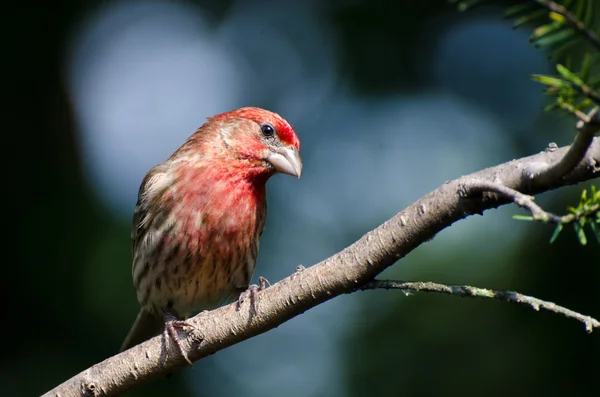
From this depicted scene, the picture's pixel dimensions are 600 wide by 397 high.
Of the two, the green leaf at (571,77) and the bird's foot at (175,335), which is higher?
the green leaf at (571,77)

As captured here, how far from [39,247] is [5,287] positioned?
42 centimetres

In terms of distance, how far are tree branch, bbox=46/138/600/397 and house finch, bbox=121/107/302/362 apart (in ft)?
3.49

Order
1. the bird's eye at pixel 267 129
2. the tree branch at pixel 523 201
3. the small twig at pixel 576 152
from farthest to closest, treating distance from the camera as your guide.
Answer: the bird's eye at pixel 267 129, the tree branch at pixel 523 201, the small twig at pixel 576 152

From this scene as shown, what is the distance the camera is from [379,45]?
6.70 m

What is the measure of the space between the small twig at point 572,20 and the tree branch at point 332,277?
644 millimetres

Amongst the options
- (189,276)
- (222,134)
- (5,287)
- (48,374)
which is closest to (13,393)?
(48,374)

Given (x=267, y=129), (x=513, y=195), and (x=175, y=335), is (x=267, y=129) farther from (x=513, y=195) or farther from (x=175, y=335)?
(x=513, y=195)

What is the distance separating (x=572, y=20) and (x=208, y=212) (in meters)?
3.34

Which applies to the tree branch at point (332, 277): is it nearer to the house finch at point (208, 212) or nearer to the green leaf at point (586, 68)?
the green leaf at point (586, 68)

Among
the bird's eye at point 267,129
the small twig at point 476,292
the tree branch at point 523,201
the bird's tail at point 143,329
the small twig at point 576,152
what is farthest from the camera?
the bird's tail at point 143,329

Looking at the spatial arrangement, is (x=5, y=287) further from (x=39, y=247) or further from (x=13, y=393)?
(x=13, y=393)

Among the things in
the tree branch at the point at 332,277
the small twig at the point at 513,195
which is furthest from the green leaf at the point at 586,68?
the tree branch at the point at 332,277

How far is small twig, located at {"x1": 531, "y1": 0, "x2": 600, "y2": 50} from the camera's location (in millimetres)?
1591

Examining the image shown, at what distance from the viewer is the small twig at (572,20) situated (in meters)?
1.59
